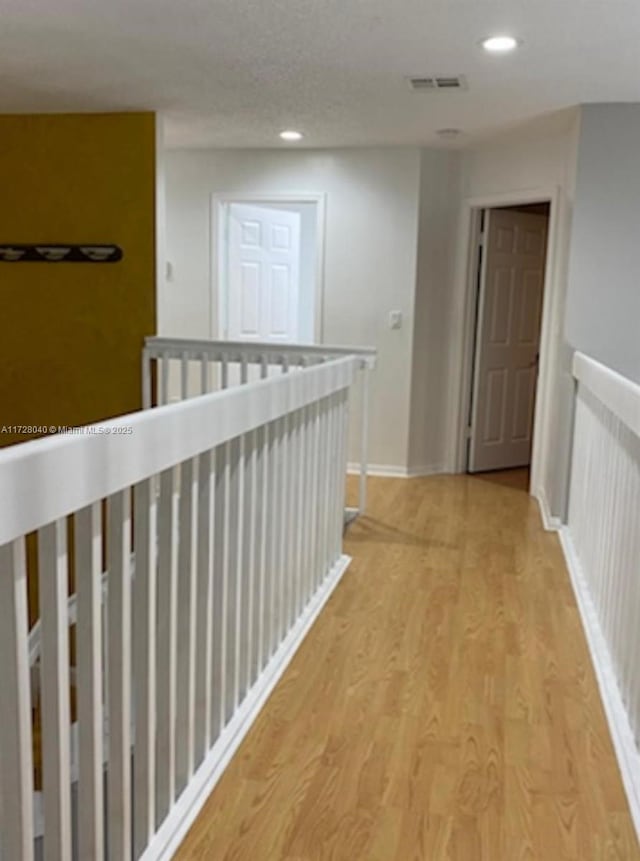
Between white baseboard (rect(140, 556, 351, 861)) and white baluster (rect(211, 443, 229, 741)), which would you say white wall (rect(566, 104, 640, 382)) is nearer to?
white baseboard (rect(140, 556, 351, 861))

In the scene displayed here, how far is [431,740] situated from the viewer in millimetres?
2258

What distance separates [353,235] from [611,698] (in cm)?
393

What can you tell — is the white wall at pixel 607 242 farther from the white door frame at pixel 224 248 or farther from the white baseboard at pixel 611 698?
the white door frame at pixel 224 248

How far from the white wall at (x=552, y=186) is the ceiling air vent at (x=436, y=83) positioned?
84cm

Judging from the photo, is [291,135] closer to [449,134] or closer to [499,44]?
[449,134]

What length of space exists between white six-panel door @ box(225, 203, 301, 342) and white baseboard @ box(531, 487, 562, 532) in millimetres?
2544

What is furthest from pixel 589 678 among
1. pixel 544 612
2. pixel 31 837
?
pixel 31 837

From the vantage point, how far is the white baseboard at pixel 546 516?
175 inches

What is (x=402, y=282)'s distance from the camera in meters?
5.58

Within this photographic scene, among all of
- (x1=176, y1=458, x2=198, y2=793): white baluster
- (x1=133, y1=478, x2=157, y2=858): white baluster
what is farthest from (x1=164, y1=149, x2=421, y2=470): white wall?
(x1=133, y1=478, x2=157, y2=858): white baluster

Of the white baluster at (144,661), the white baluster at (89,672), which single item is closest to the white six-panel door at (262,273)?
the white baluster at (144,661)

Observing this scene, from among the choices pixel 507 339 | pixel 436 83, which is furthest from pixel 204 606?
pixel 507 339

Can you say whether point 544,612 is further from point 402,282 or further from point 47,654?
point 402,282

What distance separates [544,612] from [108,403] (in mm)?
2921
